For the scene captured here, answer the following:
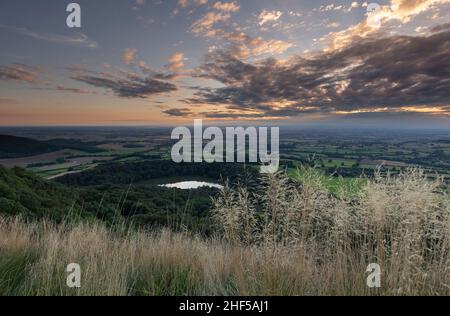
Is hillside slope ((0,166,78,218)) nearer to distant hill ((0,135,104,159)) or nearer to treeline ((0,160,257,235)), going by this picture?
treeline ((0,160,257,235))

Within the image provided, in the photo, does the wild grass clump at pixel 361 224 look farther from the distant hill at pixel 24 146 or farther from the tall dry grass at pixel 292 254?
the distant hill at pixel 24 146

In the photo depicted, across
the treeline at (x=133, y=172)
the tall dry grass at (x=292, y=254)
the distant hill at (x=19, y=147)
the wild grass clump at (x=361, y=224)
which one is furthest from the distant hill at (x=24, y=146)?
the wild grass clump at (x=361, y=224)

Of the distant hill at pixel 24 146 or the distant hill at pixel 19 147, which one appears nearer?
the distant hill at pixel 19 147

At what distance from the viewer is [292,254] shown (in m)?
3.17

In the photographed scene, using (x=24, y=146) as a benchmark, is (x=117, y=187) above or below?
below

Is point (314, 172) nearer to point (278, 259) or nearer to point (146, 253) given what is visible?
point (278, 259)

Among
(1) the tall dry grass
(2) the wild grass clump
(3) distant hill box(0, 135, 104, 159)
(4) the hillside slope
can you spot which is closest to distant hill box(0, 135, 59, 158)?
(3) distant hill box(0, 135, 104, 159)

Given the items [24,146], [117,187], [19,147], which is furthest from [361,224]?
[24,146]

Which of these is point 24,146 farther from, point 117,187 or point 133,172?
point 117,187

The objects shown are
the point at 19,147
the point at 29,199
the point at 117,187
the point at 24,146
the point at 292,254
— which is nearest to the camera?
the point at 292,254

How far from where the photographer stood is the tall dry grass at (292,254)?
2.69 meters

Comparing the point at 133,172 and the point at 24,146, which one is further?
the point at 133,172
